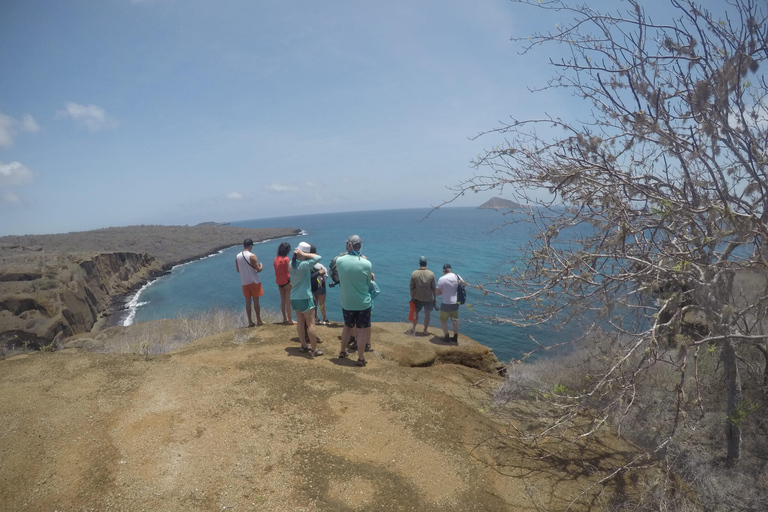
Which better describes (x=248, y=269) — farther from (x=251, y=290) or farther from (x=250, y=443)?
(x=250, y=443)

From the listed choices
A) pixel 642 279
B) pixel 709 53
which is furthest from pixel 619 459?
pixel 709 53

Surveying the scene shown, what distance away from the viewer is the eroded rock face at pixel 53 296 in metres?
15.3

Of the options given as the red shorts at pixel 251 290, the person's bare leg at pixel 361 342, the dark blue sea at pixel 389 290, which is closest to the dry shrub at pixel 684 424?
the person's bare leg at pixel 361 342

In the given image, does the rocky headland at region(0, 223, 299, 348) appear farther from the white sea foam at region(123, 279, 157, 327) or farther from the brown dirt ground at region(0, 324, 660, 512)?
the brown dirt ground at region(0, 324, 660, 512)

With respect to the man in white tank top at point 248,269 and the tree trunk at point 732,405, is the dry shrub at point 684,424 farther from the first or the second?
the man in white tank top at point 248,269

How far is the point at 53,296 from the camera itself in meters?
18.1

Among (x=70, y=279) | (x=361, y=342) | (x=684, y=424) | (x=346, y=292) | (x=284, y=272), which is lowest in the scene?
(x=684, y=424)

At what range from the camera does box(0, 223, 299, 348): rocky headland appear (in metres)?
15.8

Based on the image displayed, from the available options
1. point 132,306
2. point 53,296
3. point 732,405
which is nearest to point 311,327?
point 732,405

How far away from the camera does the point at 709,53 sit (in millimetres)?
4215

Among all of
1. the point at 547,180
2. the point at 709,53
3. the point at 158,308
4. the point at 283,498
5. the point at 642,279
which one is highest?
the point at 709,53

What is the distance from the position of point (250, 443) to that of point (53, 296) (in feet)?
65.2

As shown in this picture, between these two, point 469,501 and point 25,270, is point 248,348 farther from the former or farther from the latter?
point 25,270

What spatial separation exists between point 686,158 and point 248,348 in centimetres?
696
